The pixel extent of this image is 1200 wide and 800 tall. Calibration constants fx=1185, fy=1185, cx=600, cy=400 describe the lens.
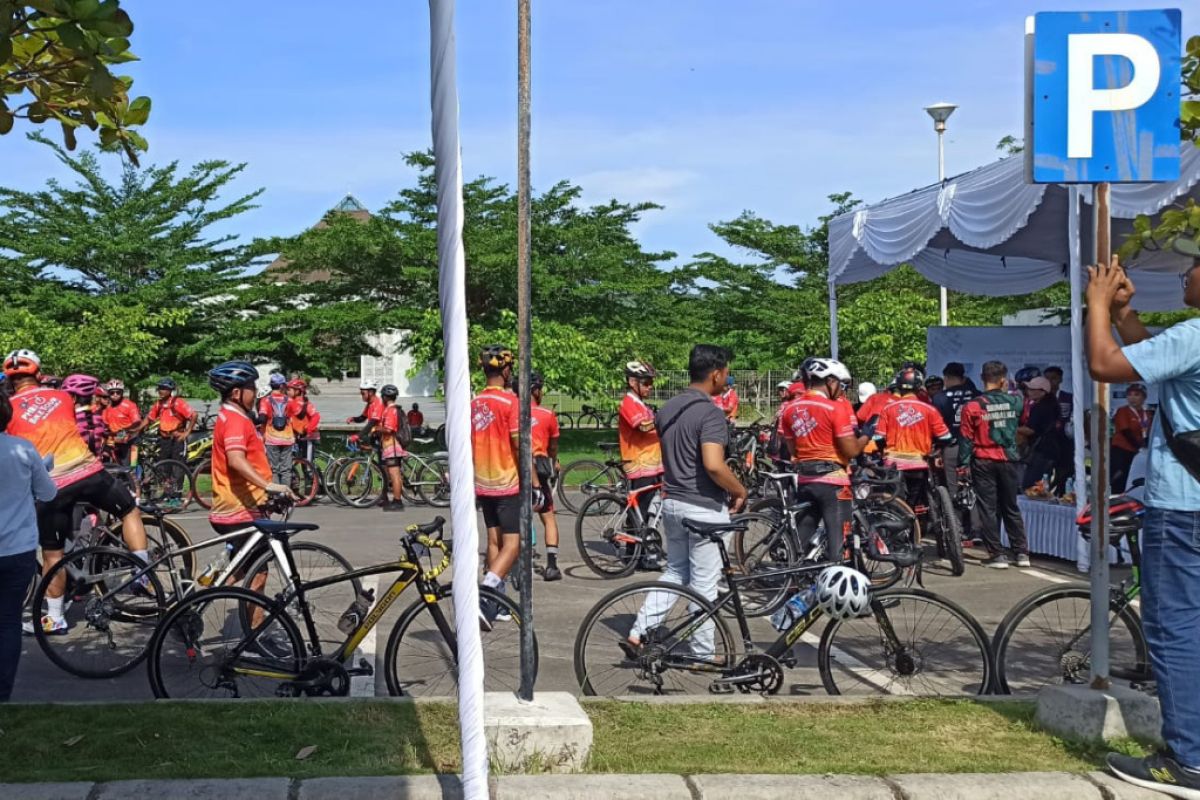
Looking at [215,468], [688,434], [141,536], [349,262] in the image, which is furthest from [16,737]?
[349,262]

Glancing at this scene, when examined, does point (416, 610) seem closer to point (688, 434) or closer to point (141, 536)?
point (688, 434)

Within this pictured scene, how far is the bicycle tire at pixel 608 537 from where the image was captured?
10.7 m

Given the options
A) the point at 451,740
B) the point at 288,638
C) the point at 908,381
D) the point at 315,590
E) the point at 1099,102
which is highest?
the point at 1099,102

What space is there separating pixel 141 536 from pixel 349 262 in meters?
20.3

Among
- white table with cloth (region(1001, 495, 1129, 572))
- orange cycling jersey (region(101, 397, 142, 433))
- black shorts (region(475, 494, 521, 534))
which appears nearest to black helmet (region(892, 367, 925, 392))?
white table with cloth (region(1001, 495, 1129, 572))

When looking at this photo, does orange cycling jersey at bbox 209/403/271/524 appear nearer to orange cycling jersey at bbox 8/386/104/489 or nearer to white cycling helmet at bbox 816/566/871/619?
orange cycling jersey at bbox 8/386/104/489

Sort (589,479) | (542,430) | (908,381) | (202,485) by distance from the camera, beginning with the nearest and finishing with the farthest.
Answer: (542,430) → (908,381) → (589,479) → (202,485)

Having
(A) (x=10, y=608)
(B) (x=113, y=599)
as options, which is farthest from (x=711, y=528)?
(B) (x=113, y=599)

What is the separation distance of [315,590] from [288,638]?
0.98ft

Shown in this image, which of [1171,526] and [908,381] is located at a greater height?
[908,381]

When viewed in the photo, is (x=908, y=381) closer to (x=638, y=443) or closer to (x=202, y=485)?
(x=638, y=443)

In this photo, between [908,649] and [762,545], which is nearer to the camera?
[908,649]

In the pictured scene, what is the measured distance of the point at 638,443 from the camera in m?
10.7

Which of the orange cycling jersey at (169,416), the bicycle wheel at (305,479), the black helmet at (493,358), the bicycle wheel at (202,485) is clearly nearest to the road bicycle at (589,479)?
the black helmet at (493,358)
